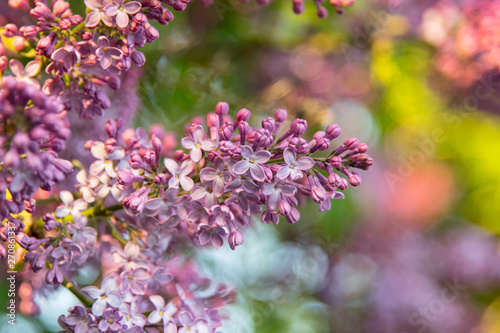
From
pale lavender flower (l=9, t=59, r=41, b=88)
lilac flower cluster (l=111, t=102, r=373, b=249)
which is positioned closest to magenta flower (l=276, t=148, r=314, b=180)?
lilac flower cluster (l=111, t=102, r=373, b=249)

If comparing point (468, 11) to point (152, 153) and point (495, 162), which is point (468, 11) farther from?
point (152, 153)

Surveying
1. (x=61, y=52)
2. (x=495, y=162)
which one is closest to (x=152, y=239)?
(x=61, y=52)

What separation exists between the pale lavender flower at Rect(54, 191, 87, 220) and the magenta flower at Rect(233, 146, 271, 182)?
0.24m

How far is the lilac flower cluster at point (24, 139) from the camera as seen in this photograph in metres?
0.52

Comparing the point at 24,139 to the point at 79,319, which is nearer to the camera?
the point at 24,139

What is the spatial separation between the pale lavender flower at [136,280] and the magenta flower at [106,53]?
0.92 ft

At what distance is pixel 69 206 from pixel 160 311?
0.20 meters

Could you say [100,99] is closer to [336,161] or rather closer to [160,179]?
[160,179]

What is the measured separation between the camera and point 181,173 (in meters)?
0.67

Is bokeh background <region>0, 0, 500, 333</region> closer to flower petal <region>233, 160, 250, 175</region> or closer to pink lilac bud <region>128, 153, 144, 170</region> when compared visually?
pink lilac bud <region>128, 153, 144, 170</region>

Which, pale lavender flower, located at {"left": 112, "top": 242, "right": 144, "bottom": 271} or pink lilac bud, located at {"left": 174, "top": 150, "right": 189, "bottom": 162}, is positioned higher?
pink lilac bud, located at {"left": 174, "top": 150, "right": 189, "bottom": 162}

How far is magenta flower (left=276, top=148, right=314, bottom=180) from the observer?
64cm

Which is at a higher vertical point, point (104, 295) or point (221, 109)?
point (221, 109)

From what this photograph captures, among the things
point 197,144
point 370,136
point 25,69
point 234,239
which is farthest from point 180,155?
point 370,136
